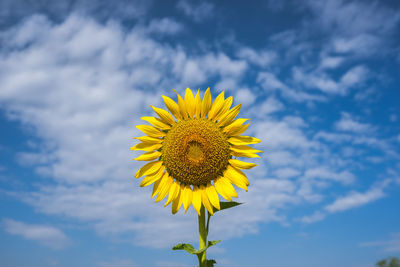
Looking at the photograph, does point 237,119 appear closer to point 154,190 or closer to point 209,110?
point 209,110

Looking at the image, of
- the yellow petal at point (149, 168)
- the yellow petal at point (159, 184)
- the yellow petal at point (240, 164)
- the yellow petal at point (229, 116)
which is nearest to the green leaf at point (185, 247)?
the yellow petal at point (159, 184)

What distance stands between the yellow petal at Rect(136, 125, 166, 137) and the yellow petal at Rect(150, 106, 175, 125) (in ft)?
0.98

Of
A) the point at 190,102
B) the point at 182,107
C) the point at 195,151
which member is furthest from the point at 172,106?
the point at 195,151

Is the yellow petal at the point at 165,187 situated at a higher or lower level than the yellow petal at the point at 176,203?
higher

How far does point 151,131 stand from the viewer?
8.54 meters

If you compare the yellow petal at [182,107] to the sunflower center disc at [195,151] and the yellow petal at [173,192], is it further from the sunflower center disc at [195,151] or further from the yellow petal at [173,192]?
the yellow petal at [173,192]

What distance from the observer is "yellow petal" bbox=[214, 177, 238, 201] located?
26.3 ft

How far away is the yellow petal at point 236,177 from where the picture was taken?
8.08 metres

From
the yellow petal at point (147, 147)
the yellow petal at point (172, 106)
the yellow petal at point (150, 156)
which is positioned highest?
the yellow petal at point (172, 106)

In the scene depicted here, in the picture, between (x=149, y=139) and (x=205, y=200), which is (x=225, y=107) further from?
(x=205, y=200)

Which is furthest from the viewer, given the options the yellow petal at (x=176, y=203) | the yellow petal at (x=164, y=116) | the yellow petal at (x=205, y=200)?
the yellow petal at (x=164, y=116)

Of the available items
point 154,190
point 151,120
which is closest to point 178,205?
point 154,190

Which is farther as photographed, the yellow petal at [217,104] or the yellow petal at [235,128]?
the yellow petal at [217,104]

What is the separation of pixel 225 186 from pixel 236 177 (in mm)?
329
